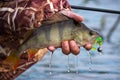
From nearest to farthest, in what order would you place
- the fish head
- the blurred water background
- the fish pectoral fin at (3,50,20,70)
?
the fish head, the fish pectoral fin at (3,50,20,70), the blurred water background

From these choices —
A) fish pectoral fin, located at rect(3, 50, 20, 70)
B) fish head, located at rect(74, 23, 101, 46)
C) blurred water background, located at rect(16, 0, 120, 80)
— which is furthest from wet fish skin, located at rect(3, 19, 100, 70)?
blurred water background, located at rect(16, 0, 120, 80)

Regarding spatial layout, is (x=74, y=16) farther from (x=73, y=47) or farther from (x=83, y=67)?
(x=83, y=67)

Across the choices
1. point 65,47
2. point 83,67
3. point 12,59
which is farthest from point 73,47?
point 83,67

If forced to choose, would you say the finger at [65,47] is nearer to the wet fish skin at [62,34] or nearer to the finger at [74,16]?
the wet fish skin at [62,34]

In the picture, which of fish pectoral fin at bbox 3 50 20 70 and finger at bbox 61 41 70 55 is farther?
fish pectoral fin at bbox 3 50 20 70

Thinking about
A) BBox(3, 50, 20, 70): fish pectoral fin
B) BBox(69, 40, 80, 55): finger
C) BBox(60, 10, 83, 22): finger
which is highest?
BBox(60, 10, 83, 22): finger

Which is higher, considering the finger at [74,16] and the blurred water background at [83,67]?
the finger at [74,16]

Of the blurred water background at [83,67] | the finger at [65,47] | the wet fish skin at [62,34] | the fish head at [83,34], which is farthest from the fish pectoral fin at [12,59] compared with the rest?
the blurred water background at [83,67]

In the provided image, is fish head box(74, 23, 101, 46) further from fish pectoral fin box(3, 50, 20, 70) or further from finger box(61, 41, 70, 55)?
fish pectoral fin box(3, 50, 20, 70)

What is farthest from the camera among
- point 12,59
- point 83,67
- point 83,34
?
point 83,67

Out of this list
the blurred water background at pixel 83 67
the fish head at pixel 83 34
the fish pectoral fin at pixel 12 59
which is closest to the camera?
the fish head at pixel 83 34
